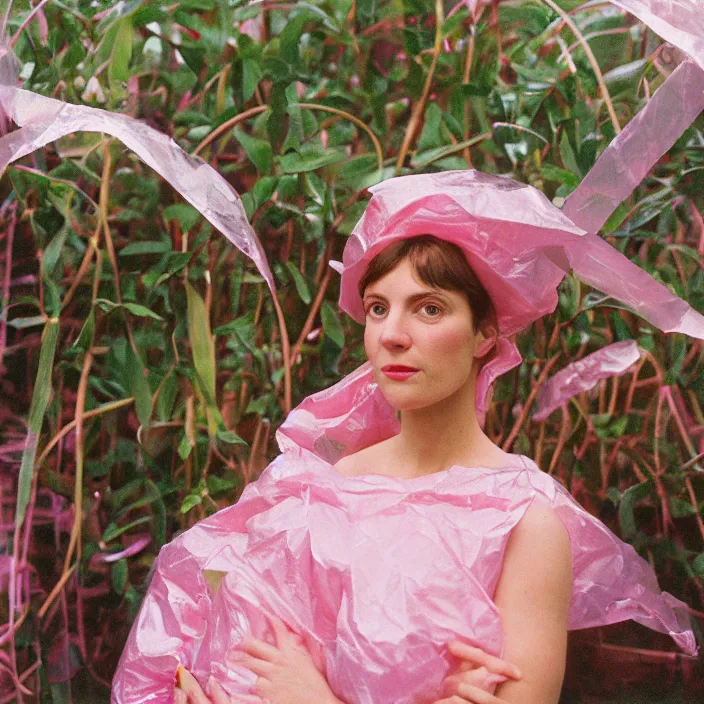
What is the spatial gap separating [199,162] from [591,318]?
555 millimetres

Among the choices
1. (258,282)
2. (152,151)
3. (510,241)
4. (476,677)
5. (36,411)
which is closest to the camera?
(476,677)

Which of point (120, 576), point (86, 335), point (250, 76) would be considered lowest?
point (120, 576)

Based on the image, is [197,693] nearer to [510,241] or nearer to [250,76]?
[510,241]

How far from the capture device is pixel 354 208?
1.24 m

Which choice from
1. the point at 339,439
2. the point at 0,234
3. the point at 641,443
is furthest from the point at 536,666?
the point at 0,234

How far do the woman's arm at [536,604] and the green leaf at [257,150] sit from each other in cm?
61

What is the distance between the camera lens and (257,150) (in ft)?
4.00

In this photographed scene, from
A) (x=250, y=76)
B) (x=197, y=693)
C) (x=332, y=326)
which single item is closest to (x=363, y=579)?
(x=197, y=693)

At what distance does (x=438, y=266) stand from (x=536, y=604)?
0.33 metres

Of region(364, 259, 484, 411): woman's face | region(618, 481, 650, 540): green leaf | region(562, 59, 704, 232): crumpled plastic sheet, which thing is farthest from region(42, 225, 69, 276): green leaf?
region(618, 481, 650, 540): green leaf

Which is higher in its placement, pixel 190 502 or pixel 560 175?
pixel 560 175

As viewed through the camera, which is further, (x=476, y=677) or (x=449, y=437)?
(x=449, y=437)

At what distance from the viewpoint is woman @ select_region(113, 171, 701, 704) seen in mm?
→ 825

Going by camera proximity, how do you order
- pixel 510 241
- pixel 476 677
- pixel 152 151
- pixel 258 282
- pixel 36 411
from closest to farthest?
pixel 476 677
pixel 510 241
pixel 152 151
pixel 36 411
pixel 258 282
